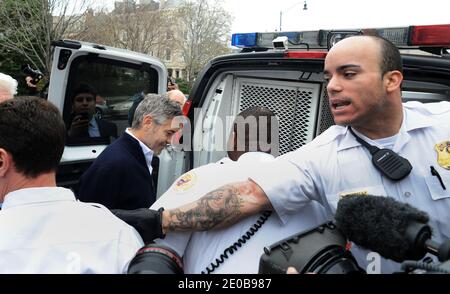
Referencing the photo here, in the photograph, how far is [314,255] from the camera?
121 centimetres

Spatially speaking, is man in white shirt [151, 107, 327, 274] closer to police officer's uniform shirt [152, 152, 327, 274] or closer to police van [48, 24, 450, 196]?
Answer: police officer's uniform shirt [152, 152, 327, 274]

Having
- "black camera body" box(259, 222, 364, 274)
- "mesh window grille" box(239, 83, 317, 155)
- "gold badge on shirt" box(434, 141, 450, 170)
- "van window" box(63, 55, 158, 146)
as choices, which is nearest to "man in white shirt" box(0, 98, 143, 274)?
"black camera body" box(259, 222, 364, 274)

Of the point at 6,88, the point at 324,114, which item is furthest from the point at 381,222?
the point at 6,88

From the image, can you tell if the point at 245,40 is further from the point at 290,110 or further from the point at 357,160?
the point at 357,160

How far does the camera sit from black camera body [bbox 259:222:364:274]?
118 centimetres

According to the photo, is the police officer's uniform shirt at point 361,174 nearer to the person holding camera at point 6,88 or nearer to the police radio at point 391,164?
the police radio at point 391,164

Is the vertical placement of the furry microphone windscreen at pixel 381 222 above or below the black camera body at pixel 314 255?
above

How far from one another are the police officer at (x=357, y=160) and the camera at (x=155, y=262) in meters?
0.28

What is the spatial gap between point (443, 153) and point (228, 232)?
0.94m

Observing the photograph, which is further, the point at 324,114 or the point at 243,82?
the point at 243,82

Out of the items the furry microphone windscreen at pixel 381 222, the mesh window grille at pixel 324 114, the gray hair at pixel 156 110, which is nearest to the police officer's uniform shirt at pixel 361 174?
the furry microphone windscreen at pixel 381 222

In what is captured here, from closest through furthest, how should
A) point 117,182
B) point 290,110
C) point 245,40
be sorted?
point 117,182, point 290,110, point 245,40

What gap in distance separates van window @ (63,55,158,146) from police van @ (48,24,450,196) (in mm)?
12

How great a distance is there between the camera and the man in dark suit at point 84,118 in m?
4.01
